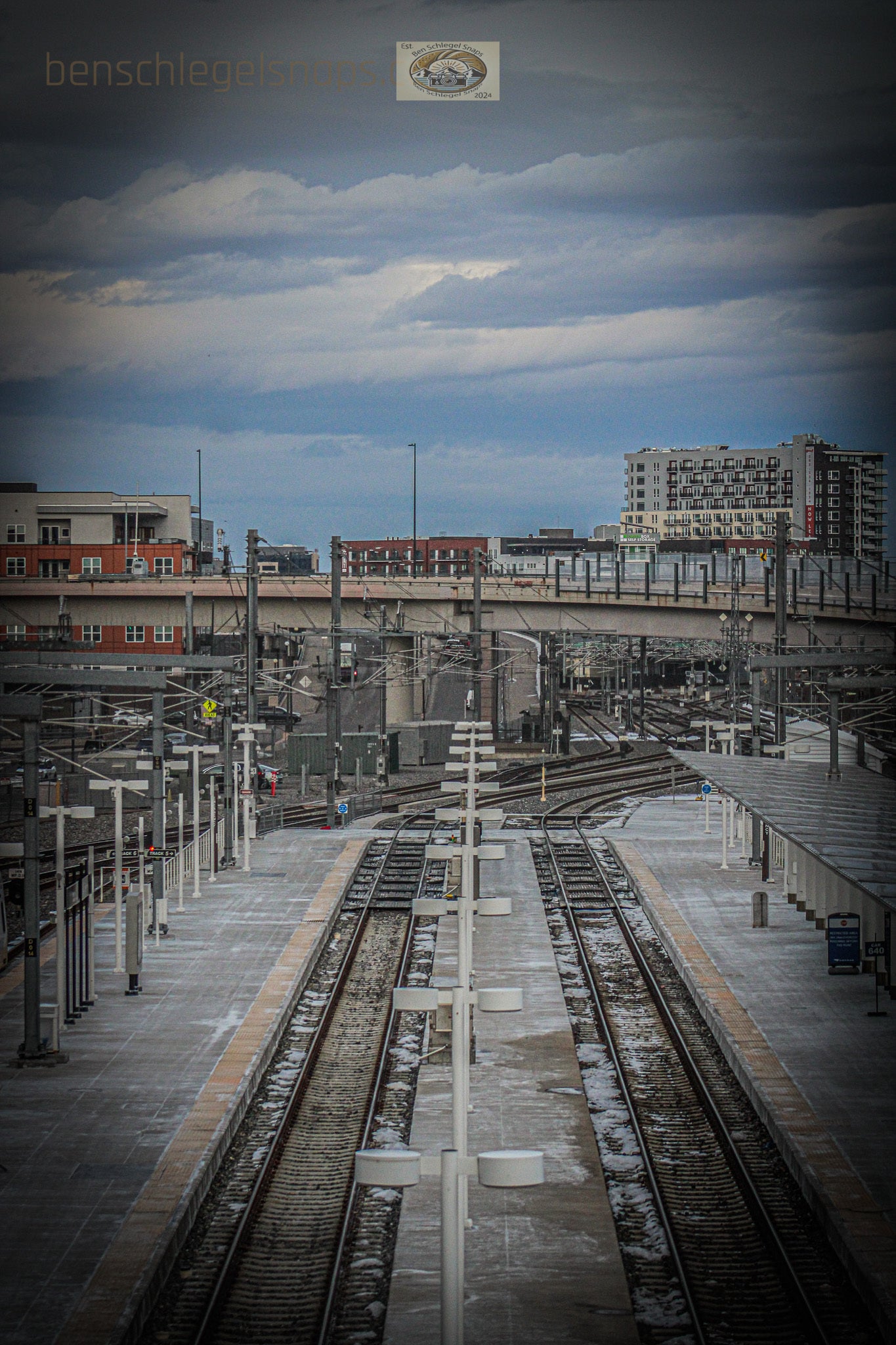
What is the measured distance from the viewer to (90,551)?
4706cm

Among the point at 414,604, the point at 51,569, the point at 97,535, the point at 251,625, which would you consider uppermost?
the point at 97,535

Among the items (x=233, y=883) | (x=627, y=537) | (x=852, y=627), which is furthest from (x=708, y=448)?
(x=233, y=883)

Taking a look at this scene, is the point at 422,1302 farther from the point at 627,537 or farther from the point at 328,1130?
the point at 627,537

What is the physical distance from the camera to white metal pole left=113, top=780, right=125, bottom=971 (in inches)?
665

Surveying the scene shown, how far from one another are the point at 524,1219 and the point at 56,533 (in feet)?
129

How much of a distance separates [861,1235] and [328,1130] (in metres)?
5.05

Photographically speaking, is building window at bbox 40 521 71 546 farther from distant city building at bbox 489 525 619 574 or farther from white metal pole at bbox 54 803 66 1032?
distant city building at bbox 489 525 619 574

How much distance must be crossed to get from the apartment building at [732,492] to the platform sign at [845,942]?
56676mm

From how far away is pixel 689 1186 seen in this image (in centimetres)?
1122

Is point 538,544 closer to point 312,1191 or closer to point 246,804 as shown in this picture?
point 246,804

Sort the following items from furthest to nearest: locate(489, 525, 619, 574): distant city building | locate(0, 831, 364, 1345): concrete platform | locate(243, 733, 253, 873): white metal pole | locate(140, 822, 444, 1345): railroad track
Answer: locate(489, 525, 619, 574): distant city building, locate(243, 733, 253, 873): white metal pole, locate(140, 822, 444, 1345): railroad track, locate(0, 831, 364, 1345): concrete platform

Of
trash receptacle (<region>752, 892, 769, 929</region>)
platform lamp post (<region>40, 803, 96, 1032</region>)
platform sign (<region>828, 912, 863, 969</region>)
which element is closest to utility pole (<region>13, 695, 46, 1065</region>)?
platform lamp post (<region>40, 803, 96, 1032</region>)

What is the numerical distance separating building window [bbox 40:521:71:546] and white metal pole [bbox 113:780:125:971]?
2735cm

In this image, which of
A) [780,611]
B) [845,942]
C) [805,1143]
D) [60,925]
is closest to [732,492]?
[780,611]
